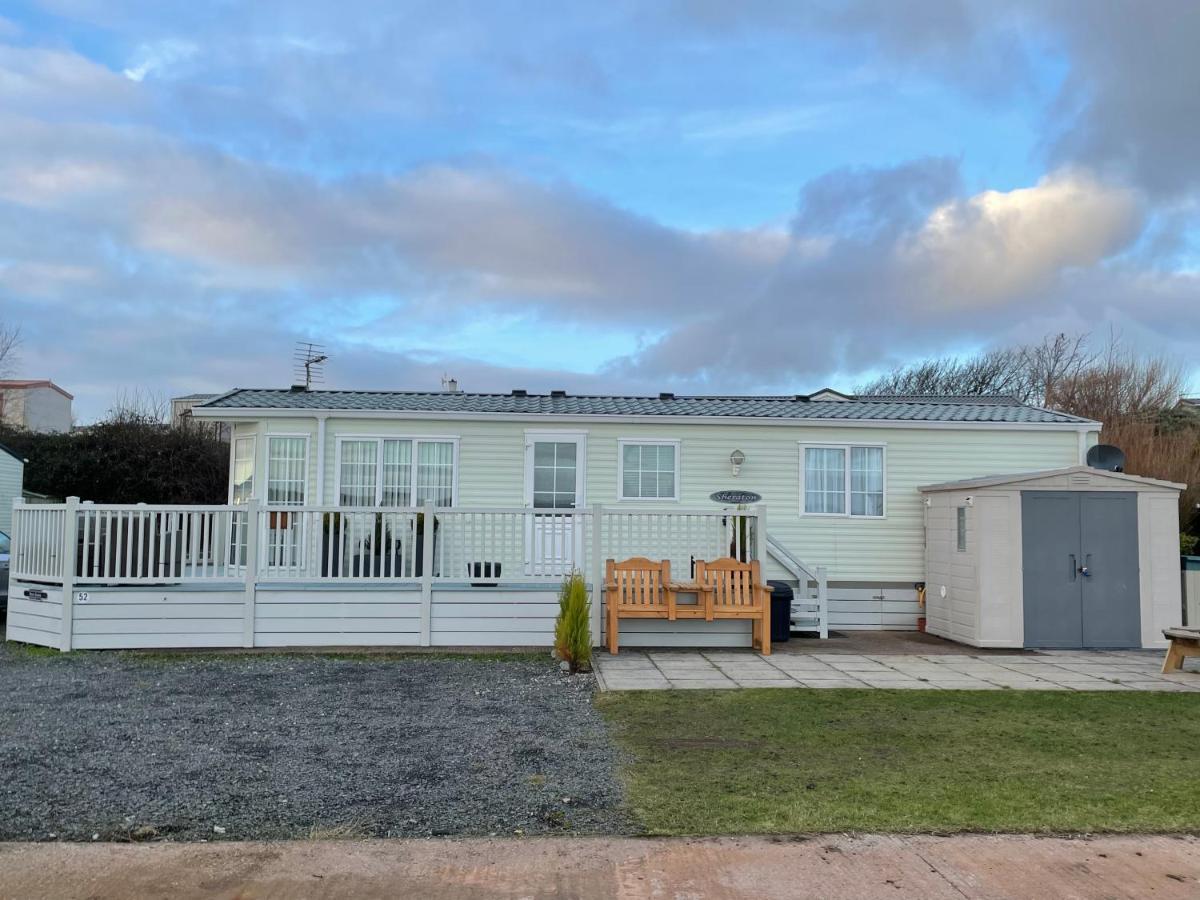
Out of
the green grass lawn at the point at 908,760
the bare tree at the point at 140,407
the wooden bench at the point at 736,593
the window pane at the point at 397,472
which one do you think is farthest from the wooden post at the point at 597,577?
the bare tree at the point at 140,407

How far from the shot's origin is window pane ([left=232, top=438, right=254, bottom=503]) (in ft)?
40.4

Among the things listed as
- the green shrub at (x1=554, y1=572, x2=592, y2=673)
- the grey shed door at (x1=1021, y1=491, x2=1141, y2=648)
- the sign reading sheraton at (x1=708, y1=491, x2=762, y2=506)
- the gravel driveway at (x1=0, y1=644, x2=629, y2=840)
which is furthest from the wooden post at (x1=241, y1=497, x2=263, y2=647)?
the grey shed door at (x1=1021, y1=491, x2=1141, y2=648)

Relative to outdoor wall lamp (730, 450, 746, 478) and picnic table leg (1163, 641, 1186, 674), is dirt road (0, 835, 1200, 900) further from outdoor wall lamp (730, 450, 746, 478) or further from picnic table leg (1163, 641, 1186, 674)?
outdoor wall lamp (730, 450, 746, 478)

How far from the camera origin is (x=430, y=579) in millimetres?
8922

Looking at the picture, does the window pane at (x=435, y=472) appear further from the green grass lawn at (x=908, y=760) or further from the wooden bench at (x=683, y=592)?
the green grass lawn at (x=908, y=760)

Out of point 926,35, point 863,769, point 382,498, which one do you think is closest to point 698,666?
point 863,769

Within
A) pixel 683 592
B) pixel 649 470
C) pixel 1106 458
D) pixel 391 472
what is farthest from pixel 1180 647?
pixel 391 472

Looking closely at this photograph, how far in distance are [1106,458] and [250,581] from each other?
10.4 meters

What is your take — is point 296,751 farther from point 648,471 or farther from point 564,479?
point 648,471

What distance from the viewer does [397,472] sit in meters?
12.1

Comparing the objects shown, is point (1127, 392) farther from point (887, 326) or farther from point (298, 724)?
point (298, 724)

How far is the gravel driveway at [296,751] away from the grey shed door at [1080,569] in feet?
18.5

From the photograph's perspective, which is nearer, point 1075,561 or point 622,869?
point 622,869

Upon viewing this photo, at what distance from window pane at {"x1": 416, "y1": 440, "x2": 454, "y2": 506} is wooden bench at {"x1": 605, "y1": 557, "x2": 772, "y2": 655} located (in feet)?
12.4
